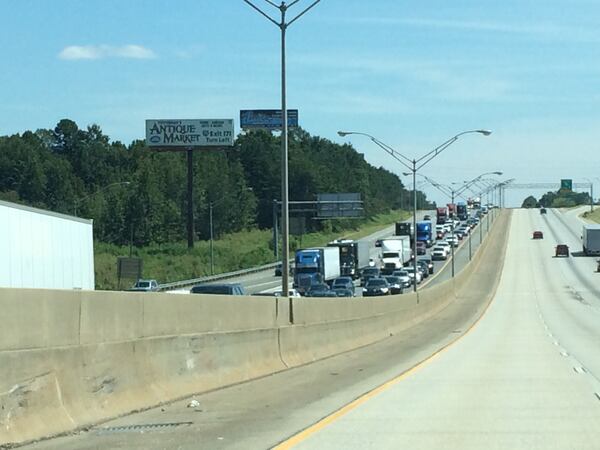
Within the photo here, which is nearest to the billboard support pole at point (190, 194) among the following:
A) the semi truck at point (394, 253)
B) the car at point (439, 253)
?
the semi truck at point (394, 253)

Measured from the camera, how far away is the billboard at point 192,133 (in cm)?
9481

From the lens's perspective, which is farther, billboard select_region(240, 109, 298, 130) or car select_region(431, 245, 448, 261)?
car select_region(431, 245, 448, 261)

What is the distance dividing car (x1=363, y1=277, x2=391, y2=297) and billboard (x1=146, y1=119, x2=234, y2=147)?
28.1m

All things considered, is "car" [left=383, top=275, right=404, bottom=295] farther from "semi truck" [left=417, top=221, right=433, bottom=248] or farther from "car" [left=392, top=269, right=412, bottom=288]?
"semi truck" [left=417, top=221, right=433, bottom=248]

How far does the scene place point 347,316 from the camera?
3170cm

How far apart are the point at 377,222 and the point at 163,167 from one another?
63955 millimetres

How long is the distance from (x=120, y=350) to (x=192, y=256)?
3409 inches

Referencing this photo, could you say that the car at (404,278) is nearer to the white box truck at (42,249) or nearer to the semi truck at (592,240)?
the white box truck at (42,249)

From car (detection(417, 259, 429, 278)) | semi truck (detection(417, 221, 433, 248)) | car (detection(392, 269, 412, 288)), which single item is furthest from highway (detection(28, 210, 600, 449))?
semi truck (detection(417, 221, 433, 248))

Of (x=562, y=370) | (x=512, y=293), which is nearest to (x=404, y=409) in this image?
(x=562, y=370)

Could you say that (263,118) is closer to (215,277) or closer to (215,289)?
(215,277)

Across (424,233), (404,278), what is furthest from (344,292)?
(424,233)

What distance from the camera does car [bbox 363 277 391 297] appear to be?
71125mm

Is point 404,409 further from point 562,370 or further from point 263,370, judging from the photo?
point 562,370
